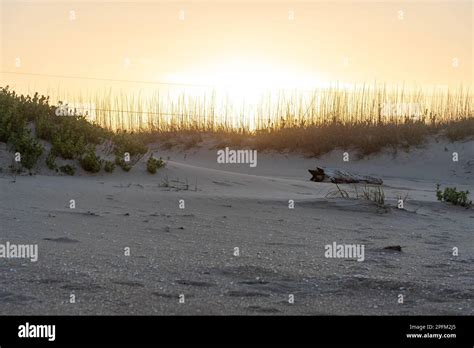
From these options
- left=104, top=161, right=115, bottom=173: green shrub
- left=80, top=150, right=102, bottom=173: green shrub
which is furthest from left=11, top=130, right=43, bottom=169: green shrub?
left=104, top=161, right=115, bottom=173: green shrub

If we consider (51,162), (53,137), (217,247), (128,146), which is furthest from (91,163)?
(217,247)

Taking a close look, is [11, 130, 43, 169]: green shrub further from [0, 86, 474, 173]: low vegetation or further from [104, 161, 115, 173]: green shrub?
[0, 86, 474, 173]: low vegetation

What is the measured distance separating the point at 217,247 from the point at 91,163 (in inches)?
137

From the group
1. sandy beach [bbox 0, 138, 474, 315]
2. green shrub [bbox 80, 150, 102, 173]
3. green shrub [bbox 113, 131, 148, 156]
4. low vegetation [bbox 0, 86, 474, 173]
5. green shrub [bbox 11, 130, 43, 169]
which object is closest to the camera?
sandy beach [bbox 0, 138, 474, 315]

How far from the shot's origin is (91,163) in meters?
7.88

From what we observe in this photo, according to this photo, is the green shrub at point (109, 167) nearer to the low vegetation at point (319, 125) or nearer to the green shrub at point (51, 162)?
the green shrub at point (51, 162)

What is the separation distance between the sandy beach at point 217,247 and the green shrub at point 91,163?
0.11 metres

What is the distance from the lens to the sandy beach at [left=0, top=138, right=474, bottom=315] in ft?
11.3

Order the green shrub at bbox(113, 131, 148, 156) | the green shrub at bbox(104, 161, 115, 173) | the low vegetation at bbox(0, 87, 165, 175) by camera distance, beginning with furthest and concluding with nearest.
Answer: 1. the green shrub at bbox(113, 131, 148, 156)
2. the green shrub at bbox(104, 161, 115, 173)
3. the low vegetation at bbox(0, 87, 165, 175)

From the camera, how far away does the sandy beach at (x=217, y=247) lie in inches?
136

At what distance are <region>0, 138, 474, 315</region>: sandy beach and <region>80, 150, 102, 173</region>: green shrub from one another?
113 mm

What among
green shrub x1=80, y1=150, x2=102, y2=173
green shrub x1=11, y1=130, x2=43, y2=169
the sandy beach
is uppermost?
green shrub x1=11, y1=130, x2=43, y2=169

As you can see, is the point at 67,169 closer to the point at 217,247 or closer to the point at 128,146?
the point at 128,146
